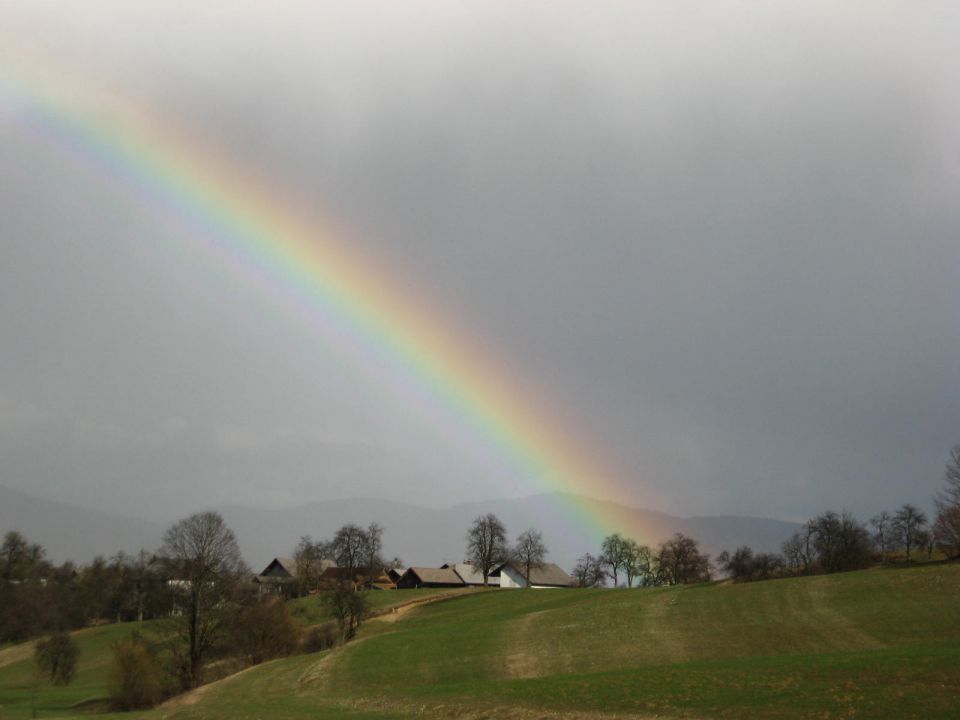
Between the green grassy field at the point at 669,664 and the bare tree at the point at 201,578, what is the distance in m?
11.0

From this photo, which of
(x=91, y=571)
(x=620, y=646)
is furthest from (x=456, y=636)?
(x=91, y=571)

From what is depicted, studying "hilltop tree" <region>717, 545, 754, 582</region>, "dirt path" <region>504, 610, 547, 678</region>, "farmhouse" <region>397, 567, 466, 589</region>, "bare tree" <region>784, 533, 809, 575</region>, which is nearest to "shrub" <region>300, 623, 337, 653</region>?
"dirt path" <region>504, 610, 547, 678</region>

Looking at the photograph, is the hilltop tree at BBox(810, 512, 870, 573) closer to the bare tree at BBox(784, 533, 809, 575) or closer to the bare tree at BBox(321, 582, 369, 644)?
the bare tree at BBox(784, 533, 809, 575)

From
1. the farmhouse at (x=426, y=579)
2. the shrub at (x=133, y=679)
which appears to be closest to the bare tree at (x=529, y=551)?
the farmhouse at (x=426, y=579)

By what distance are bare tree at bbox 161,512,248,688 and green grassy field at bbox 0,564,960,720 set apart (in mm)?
11014

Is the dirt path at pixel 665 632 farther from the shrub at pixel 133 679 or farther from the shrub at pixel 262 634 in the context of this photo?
the shrub at pixel 133 679

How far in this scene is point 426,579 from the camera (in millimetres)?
192625

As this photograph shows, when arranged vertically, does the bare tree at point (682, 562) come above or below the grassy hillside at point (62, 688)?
above

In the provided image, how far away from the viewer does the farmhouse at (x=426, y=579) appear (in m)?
192

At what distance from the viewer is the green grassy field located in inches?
1182

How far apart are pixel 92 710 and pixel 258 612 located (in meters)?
17.7

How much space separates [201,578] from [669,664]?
46852mm

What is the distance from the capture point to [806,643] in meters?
46.4

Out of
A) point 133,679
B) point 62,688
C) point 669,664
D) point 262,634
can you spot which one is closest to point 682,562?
point 262,634
